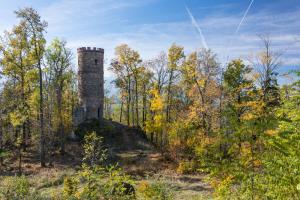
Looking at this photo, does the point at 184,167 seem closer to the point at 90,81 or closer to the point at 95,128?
the point at 95,128

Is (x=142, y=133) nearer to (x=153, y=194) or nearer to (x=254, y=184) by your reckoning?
(x=153, y=194)

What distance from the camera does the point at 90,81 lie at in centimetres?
4391

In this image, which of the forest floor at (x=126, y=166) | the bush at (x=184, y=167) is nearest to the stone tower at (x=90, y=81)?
the forest floor at (x=126, y=166)

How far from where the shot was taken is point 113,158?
3525 centimetres

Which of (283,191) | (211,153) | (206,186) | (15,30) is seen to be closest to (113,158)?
(206,186)

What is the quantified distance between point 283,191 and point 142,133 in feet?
118

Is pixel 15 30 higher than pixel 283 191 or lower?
higher

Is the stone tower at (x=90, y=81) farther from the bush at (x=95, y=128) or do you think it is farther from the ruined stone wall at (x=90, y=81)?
the bush at (x=95, y=128)

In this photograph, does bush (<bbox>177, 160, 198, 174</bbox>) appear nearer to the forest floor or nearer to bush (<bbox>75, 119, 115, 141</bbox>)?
the forest floor

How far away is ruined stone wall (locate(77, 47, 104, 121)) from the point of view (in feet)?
144

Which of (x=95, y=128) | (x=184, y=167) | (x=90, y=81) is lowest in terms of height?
(x=184, y=167)

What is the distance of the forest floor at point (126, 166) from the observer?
2533 cm

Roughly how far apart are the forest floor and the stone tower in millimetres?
3036

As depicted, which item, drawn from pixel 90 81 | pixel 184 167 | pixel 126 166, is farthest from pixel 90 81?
pixel 184 167
